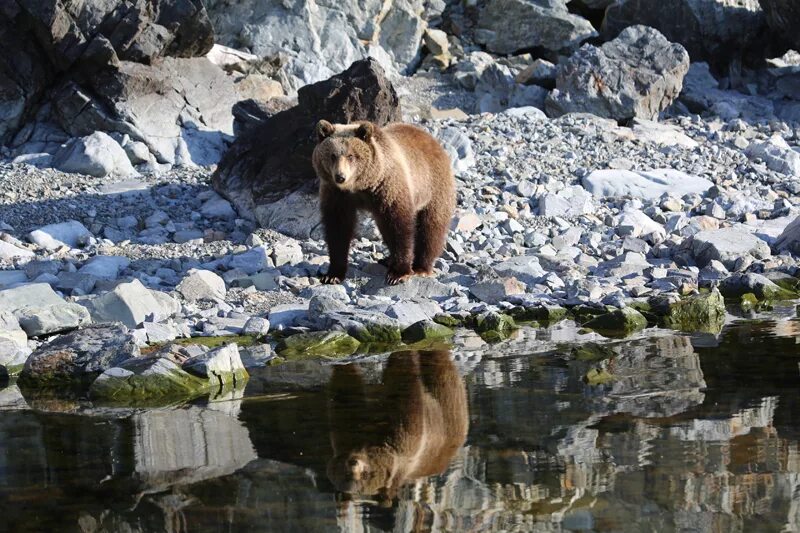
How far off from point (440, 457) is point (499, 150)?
32.0 feet

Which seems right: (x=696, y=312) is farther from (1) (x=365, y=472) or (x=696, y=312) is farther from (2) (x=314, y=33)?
(2) (x=314, y=33)

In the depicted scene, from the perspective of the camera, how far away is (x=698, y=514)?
3904 mm

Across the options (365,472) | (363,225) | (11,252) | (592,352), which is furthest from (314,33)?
(365,472)

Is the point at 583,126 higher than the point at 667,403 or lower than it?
higher

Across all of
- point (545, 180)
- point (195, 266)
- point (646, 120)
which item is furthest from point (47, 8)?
point (646, 120)

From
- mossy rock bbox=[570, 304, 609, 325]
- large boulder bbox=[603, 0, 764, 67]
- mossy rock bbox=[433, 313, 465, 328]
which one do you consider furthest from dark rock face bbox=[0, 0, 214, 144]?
large boulder bbox=[603, 0, 764, 67]

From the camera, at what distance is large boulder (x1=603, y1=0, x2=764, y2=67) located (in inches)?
803

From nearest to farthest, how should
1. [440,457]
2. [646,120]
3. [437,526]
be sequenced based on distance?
[437,526] → [440,457] → [646,120]

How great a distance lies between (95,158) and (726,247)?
7.21 meters

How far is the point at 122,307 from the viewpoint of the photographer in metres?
8.32

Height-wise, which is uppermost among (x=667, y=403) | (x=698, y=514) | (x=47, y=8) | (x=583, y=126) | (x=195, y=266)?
(x=47, y=8)

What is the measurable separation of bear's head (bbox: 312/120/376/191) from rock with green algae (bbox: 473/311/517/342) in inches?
62.4

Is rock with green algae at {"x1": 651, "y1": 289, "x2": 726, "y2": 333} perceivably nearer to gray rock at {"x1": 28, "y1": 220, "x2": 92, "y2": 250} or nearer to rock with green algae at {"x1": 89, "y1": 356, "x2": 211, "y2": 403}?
rock with green algae at {"x1": 89, "y1": 356, "x2": 211, "y2": 403}

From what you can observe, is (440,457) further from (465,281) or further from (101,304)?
(465,281)
